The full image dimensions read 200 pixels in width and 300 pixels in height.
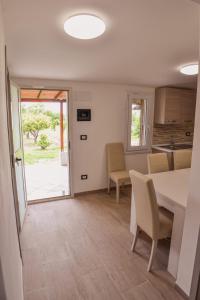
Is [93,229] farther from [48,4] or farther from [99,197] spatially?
[48,4]

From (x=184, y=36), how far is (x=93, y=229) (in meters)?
2.50

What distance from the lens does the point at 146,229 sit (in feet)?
6.41

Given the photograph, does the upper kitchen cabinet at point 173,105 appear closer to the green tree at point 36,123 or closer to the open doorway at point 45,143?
the open doorway at point 45,143

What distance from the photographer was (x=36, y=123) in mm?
8664

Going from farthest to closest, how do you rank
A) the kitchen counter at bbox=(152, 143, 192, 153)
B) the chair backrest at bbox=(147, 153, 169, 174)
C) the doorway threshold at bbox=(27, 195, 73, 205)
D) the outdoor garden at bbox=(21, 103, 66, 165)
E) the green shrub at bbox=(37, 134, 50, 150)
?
1. the green shrub at bbox=(37, 134, 50, 150)
2. the outdoor garden at bbox=(21, 103, 66, 165)
3. the kitchen counter at bbox=(152, 143, 192, 153)
4. the doorway threshold at bbox=(27, 195, 73, 205)
5. the chair backrest at bbox=(147, 153, 169, 174)

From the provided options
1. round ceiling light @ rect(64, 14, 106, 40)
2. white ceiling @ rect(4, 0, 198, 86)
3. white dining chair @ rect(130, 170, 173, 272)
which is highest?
white ceiling @ rect(4, 0, 198, 86)

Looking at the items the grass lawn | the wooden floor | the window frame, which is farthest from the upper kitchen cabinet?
the grass lawn

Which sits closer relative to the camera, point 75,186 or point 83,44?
point 83,44

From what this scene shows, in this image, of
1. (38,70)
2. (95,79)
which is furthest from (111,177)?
(38,70)

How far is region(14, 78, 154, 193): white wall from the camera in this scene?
11.4 feet

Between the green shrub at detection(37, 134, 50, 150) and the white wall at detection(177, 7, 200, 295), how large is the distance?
7711mm

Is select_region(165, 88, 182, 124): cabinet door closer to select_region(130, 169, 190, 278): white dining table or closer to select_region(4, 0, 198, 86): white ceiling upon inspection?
select_region(4, 0, 198, 86): white ceiling

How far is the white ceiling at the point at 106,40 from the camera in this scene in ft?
4.50

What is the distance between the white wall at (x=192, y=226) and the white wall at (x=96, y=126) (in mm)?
2348
